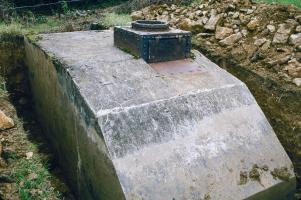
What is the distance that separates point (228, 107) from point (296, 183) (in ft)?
3.56

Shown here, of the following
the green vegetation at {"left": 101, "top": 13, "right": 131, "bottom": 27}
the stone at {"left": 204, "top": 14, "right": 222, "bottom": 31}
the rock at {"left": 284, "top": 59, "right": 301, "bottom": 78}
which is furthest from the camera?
the green vegetation at {"left": 101, "top": 13, "right": 131, "bottom": 27}

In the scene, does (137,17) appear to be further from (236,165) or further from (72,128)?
(236,165)

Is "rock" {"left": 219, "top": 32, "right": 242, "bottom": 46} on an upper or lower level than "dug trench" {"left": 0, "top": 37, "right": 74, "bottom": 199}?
upper

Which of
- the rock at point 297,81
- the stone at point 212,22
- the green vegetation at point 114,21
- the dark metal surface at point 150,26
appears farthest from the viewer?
the green vegetation at point 114,21

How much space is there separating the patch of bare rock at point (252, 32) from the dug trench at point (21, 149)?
2.65 meters

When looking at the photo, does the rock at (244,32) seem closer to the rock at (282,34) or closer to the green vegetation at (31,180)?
the rock at (282,34)

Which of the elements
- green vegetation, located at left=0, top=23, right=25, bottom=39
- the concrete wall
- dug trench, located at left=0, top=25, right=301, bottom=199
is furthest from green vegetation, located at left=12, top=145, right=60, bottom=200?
green vegetation, located at left=0, top=23, right=25, bottom=39

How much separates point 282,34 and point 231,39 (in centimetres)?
67

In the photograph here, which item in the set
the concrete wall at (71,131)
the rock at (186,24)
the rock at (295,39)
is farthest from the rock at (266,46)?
the concrete wall at (71,131)

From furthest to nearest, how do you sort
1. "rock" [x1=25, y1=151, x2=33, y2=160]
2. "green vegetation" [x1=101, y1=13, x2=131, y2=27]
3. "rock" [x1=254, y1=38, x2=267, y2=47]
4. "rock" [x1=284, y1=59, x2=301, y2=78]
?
"green vegetation" [x1=101, y1=13, x2=131, y2=27], "rock" [x1=254, y1=38, x2=267, y2=47], "rock" [x1=284, y1=59, x2=301, y2=78], "rock" [x1=25, y1=151, x2=33, y2=160]

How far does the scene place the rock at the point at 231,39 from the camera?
4.61m

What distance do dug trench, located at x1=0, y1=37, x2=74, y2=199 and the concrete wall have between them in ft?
0.80

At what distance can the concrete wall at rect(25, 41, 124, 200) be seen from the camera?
295 cm

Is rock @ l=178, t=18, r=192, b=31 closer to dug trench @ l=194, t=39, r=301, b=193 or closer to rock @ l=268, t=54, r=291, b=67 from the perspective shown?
dug trench @ l=194, t=39, r=301, b=193
